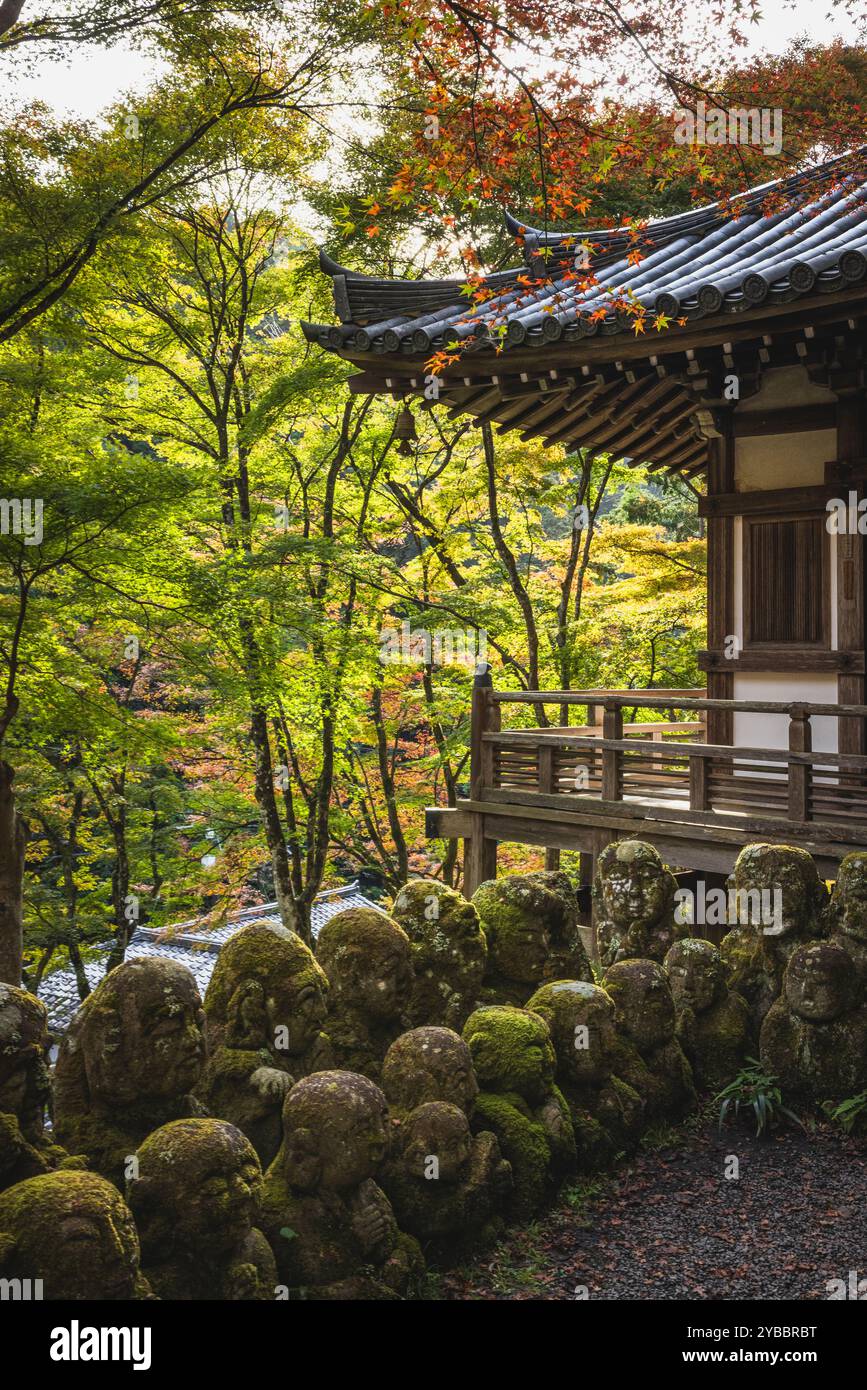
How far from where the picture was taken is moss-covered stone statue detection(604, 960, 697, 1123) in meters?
5.48

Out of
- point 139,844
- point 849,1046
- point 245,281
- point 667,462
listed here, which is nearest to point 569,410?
point 667,462

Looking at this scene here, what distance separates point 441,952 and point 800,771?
3703 millimetres

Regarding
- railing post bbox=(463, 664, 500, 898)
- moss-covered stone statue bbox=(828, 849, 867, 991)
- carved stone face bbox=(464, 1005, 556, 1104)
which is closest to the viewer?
carved stone face bbox=(464, 1005, 556, 1104)

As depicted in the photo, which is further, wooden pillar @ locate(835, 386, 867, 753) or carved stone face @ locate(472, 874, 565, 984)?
wooden pillar @ locate(835, 386, 867, 753)

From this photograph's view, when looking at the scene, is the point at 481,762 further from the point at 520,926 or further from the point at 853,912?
the point at 853,912

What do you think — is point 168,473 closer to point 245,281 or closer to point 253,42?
point 253,42

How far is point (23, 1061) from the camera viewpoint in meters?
3.51

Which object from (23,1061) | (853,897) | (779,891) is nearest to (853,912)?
(853,897)

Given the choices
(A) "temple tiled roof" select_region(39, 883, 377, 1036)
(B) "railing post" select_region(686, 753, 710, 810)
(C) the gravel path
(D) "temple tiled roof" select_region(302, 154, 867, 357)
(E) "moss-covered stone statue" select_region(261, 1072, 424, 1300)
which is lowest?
(A) "temple tiled roof" select_region(39, 883, 377, 1036)

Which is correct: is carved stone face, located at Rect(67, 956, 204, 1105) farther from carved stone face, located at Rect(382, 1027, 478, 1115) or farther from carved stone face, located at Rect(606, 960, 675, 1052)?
carved stone face, located at Rect(606, 960, 675, 1052)

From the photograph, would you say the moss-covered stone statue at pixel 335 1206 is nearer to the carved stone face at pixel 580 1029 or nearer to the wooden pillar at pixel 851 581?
the carved stone face at pixel 580 1029

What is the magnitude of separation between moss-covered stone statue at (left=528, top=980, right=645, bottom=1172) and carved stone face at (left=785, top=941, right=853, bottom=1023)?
42.1 inches

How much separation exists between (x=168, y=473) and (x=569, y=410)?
3.76 metres

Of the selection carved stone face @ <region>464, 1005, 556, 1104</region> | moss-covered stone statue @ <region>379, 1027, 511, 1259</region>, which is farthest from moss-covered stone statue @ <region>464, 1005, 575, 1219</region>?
moss-covered stone statue @ <region>379, 1027, 511, 1259</region>
